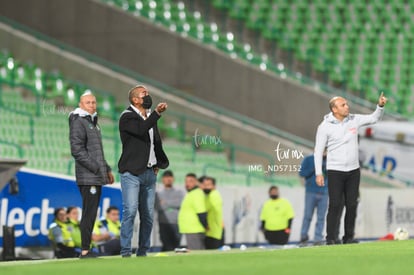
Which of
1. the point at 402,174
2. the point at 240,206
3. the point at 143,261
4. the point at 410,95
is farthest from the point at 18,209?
the point at 410,95

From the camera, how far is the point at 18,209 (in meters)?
18.5

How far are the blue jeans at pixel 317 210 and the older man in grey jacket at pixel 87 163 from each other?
5200 mm

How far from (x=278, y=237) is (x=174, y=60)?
30.0 feet

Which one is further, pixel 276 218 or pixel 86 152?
pixel 276 218

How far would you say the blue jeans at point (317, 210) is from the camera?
60.6ft

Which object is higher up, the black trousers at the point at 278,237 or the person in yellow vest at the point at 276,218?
the person in yellow vest at the point at 276,218

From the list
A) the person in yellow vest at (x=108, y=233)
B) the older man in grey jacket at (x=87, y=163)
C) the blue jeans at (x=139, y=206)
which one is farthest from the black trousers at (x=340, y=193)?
the person in yellow vest at (x=108, y=233)

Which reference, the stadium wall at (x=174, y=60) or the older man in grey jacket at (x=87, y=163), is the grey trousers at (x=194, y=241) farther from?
the stadium wall at (x=174, y=60)

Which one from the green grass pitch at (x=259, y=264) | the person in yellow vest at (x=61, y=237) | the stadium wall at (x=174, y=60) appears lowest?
the green grass pitch at (x=259, y=264)

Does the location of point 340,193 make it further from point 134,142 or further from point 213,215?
point 213,215

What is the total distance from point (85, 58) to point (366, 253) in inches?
642

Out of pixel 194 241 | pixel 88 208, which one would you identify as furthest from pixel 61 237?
pixel 88 208

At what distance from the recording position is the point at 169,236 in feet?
66.3

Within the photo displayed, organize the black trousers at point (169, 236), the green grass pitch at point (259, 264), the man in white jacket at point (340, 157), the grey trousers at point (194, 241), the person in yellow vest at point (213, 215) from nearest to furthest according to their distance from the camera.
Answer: the green grass pitch at point (259, 264) → the man in white jacket at point (340, 157) → the grey trousers at point (194, 241) → the person in yellow vest at point (213, 215) → the black trousers at point (169, 236)
